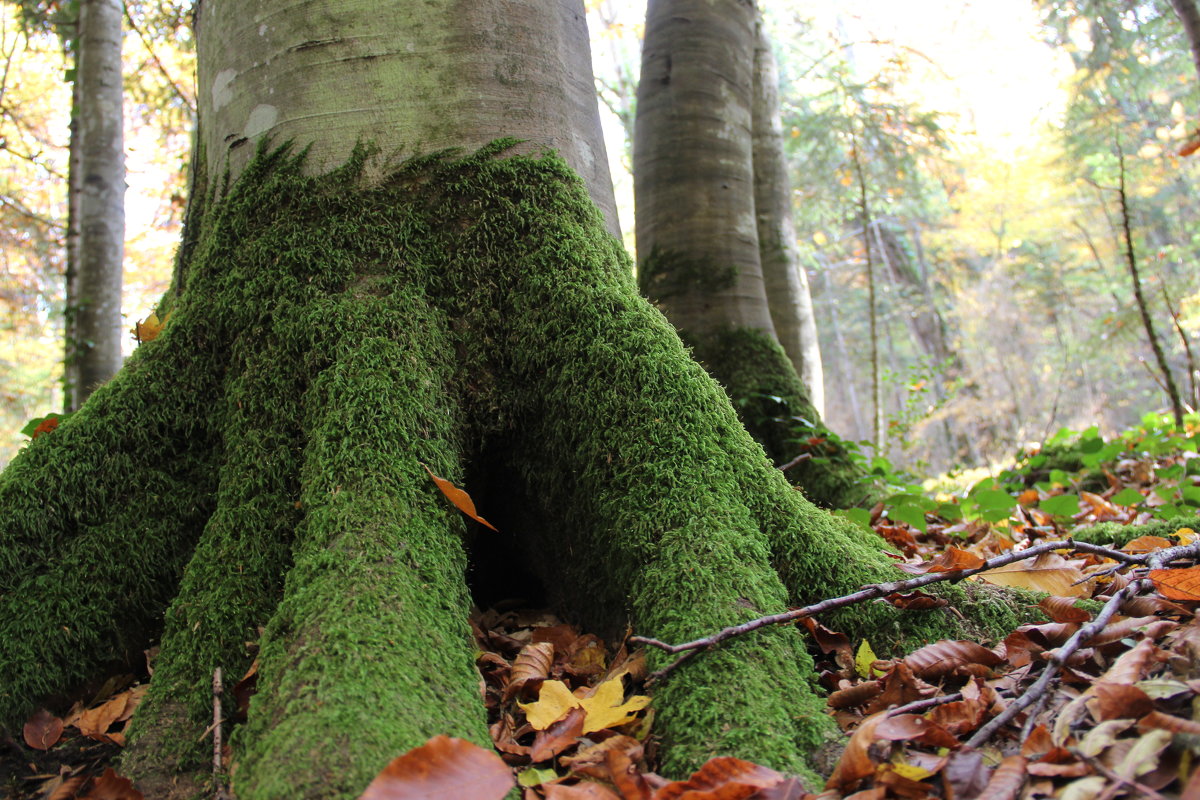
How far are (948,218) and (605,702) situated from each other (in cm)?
2341

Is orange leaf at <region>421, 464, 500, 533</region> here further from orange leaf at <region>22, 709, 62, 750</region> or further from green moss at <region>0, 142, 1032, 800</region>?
orange leaf at <region>22, 709, 62, 750</region>

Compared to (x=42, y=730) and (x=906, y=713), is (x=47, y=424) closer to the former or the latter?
(x=42, y=730)

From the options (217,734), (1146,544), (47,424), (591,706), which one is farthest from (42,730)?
(1146,544)

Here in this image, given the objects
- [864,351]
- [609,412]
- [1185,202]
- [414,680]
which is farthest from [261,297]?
[864,351]

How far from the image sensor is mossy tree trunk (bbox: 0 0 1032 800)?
1488 mm

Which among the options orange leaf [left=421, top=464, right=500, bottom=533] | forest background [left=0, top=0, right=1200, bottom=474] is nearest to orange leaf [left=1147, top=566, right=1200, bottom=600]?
orange leaf [left=421, top=464, right=500, bottom=533]

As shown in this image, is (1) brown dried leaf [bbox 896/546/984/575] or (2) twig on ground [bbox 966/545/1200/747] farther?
(1) brown dried leaf [bbox 896/546/984/575]

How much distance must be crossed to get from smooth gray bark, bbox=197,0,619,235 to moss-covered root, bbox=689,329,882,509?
6.01 feet

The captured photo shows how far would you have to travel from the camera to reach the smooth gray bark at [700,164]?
405 cm

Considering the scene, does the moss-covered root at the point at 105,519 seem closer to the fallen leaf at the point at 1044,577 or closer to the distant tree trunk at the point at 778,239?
the fallen leaf at the point at 1044,577

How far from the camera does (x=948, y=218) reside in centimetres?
2166

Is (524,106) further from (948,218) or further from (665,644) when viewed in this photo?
(948,218)

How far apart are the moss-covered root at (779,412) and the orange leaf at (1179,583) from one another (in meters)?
1.74

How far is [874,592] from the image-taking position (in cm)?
169
